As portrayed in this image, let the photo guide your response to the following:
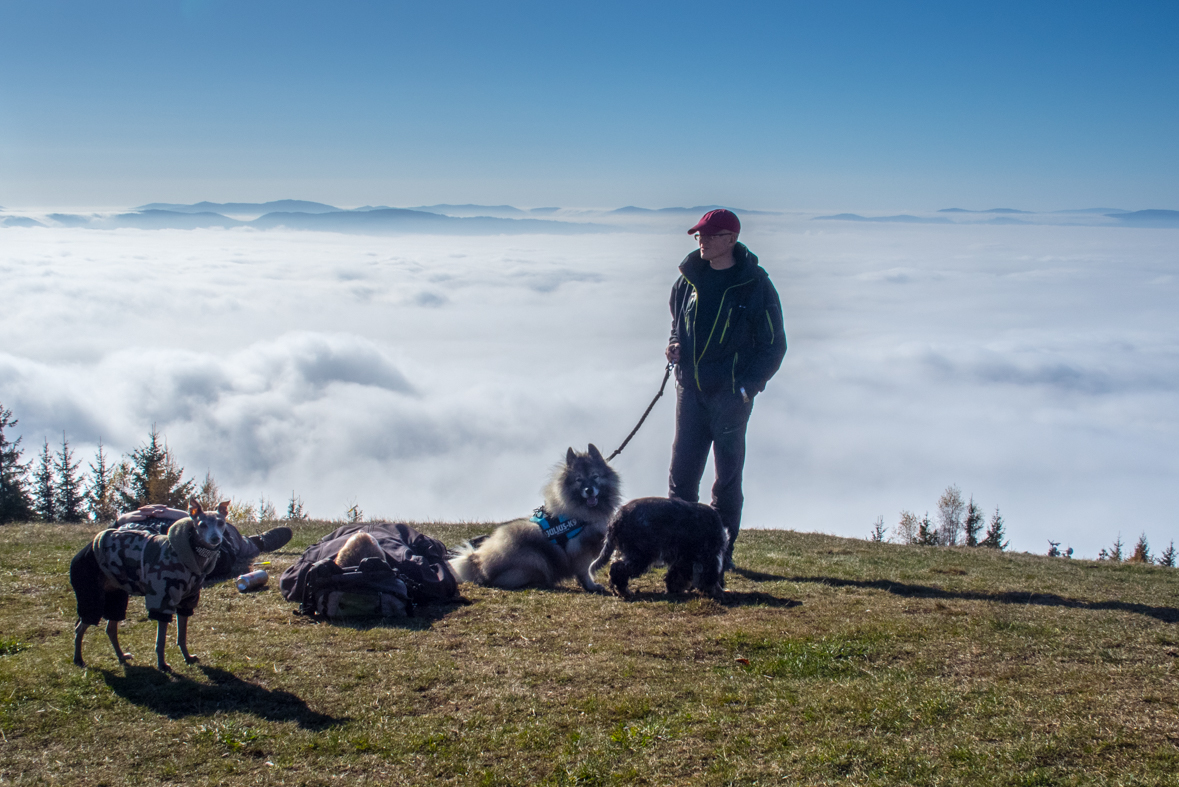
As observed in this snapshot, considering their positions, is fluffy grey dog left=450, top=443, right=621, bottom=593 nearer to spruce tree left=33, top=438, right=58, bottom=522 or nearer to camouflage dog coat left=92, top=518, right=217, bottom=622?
camouflage dog coat left=92, top=518, right=217, bottom=622

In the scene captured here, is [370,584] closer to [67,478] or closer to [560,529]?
[560,529]

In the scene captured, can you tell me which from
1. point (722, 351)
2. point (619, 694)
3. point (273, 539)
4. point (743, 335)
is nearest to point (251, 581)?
point (273, 539)

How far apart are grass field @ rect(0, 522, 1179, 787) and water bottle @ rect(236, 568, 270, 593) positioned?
0.96ft

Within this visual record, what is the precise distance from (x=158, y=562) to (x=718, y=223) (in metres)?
6.19

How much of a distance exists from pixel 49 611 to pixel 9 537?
19.8 ft

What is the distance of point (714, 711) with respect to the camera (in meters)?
5.06

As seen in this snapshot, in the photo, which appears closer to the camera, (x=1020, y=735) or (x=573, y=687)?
(x=1020, y=735)

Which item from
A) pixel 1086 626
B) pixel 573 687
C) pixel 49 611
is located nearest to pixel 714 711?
pixel 573 687

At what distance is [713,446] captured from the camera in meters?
9.23

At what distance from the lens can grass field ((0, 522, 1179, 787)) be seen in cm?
437

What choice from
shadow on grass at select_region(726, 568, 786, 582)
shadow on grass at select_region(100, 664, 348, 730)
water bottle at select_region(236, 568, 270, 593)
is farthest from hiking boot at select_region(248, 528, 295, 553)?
shadow on grass at select_region(726, 568, 786, 582)

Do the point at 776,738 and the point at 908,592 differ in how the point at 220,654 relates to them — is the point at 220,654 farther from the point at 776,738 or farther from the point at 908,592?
the point at 908,592

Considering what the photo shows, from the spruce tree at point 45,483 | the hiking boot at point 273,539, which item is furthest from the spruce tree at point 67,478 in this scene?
the hiking boot at point 273,539

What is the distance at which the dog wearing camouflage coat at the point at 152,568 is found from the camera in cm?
572
